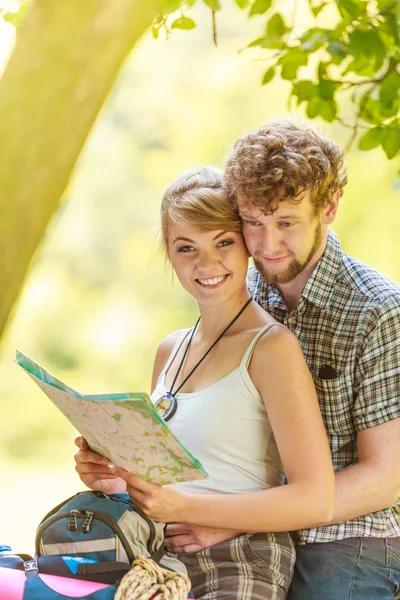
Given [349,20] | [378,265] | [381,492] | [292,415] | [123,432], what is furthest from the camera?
[378,265]

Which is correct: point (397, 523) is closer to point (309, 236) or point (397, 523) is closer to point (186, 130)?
point (309, 236)

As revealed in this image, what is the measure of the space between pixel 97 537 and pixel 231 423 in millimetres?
375

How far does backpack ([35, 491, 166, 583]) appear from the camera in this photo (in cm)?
166

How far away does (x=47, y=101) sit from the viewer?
1.69 m

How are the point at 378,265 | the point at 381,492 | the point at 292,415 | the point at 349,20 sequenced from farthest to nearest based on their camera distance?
the point at 378,265
the point at 349,20
the point at 381,492
the point at 292,415

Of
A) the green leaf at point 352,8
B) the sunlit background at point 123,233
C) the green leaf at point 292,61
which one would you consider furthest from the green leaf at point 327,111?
the sunlit background at point 123,233

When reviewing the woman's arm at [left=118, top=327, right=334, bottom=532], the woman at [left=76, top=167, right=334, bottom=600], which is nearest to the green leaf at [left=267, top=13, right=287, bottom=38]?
the woman at [left=76, top=167, right=334, bottom=600]

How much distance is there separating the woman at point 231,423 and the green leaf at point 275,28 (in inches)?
14.6

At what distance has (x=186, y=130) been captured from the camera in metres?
8.27

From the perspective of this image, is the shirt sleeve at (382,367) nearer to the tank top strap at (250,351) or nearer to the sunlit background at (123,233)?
the tank top strap at (250,351)

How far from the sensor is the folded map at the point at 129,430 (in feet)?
4.94

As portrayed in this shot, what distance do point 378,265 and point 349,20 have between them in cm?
590

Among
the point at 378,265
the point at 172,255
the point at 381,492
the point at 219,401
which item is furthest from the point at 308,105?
the point at 378,265

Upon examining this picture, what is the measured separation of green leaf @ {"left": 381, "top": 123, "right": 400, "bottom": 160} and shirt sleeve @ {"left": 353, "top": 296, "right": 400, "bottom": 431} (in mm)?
401
